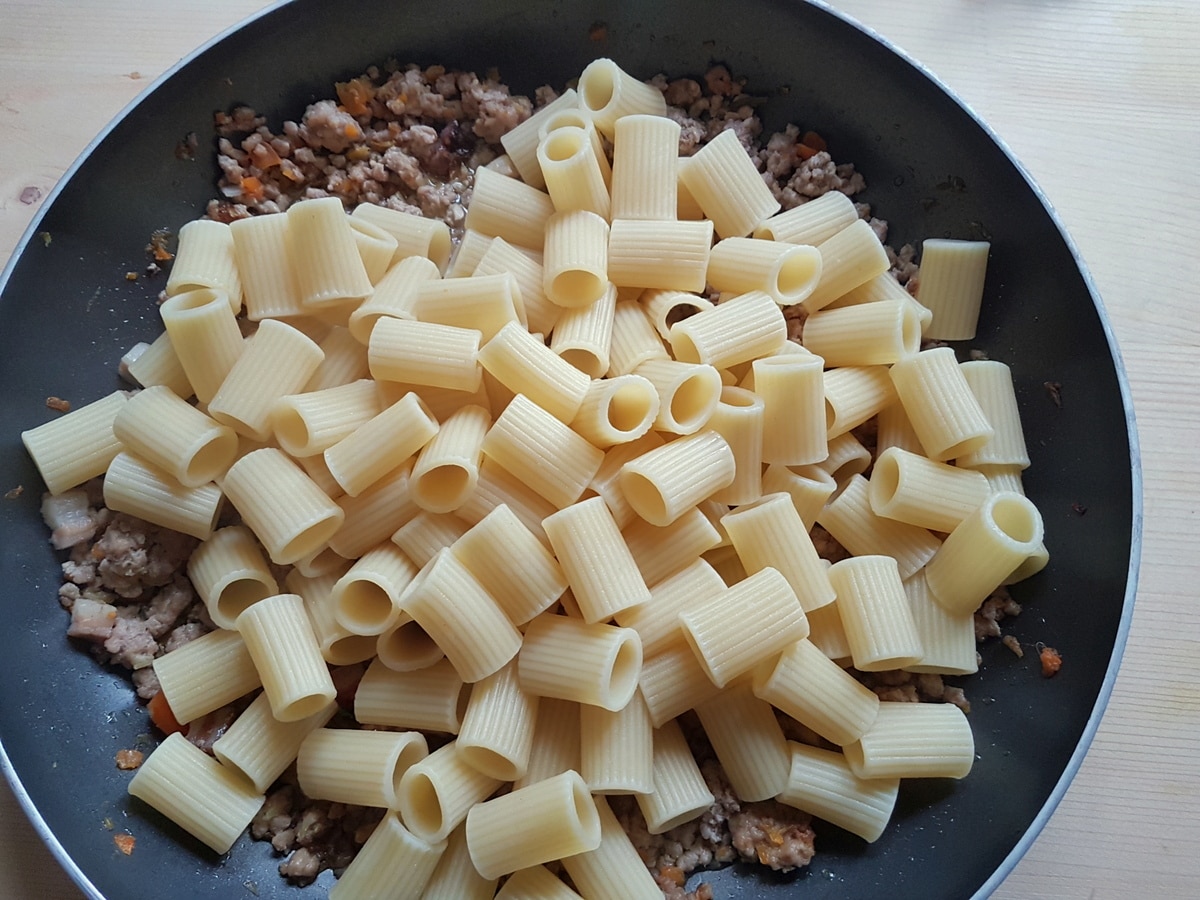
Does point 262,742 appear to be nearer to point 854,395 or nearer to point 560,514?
point 560,514

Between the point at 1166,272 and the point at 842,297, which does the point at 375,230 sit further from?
the point at 1166,272

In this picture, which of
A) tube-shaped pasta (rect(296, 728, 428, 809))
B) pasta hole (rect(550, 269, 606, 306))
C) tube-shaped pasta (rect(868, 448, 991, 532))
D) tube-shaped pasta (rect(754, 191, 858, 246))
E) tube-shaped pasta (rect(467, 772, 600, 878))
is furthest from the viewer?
tube-shaped pasta (rect(754, 191, 858, 246))

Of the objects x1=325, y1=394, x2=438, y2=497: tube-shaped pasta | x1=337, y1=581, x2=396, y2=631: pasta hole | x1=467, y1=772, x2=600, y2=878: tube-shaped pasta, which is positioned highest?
x1=325, y1=394, x2=438, y2=497: tube-shaped pasta

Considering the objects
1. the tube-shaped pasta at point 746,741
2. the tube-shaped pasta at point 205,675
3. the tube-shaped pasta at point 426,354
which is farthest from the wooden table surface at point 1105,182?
the tube-shaped pasta at point 426,354

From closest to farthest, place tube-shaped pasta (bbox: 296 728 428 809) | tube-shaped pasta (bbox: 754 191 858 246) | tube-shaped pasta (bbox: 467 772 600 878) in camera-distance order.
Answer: tube-shaped pasta (bbox: 467 772 600 878) < tube-shaped pasta (bbox: 296 728 428 809) < tube-shaped pasta (bbox: 754 191 858 246)

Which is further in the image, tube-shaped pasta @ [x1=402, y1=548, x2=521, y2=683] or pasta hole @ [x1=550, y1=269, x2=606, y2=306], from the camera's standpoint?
pasta hole @ [x1=550, y1=269, x2=606, y2=306]

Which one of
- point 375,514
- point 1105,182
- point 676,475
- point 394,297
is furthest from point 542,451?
point 1105,182

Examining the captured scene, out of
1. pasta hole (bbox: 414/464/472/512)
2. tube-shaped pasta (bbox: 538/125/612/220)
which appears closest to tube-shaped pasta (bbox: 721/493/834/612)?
pasta hole (bbox: 414/464/472/512)

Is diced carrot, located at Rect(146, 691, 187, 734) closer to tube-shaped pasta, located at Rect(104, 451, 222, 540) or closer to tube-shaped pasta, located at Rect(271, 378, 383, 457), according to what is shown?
tube-shaped pasta, located at Rect(104, 451, 222, 540)
